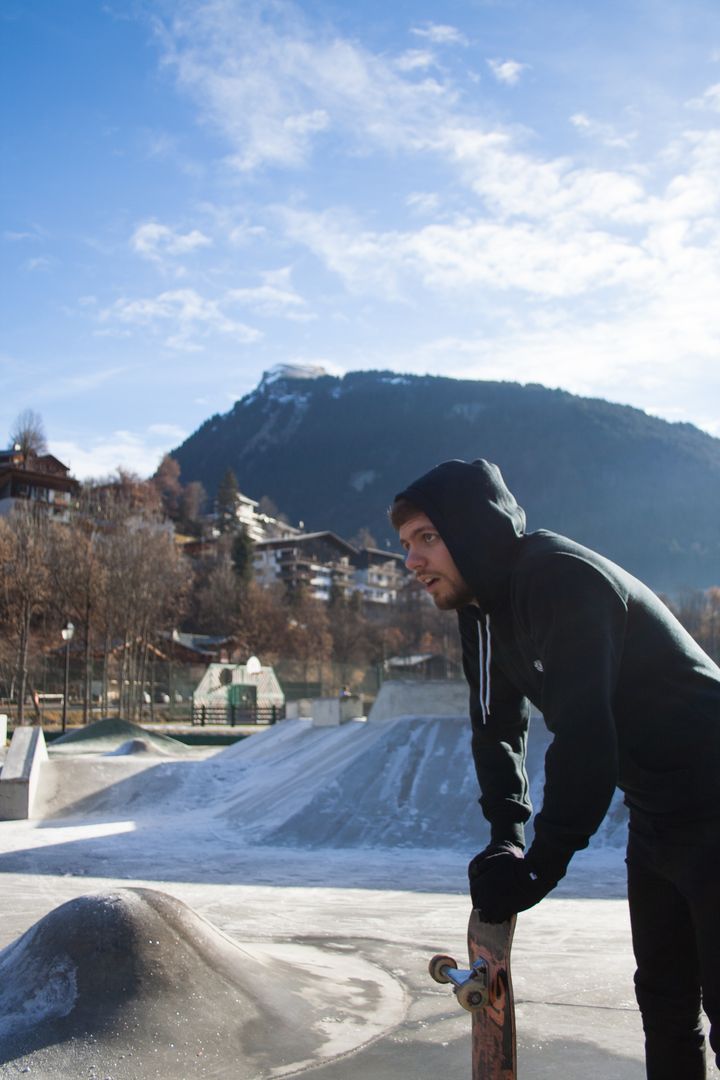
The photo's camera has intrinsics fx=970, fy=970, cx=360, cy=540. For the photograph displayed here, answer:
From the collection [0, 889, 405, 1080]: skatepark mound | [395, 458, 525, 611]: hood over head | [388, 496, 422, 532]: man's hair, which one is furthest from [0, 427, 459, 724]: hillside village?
[395, 458, 525, 611]: hood over head

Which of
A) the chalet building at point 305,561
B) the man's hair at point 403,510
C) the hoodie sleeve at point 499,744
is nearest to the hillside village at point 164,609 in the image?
the chalet building at point 305,561

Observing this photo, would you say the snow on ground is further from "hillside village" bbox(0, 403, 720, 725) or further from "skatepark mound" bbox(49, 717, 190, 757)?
"hillside village" bbox(0, 403, 720, 725)

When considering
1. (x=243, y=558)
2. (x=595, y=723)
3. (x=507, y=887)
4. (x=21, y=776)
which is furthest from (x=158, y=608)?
(x=595, y=723)

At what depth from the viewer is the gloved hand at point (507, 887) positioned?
220cm

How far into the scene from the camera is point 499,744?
286 centimetres

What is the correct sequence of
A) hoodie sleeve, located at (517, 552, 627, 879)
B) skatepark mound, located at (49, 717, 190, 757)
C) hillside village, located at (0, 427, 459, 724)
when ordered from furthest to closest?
hillside village, located at (0, 427, 459, 724) < skatepark mound, located at (49, 717, 190, 757) < hoodie sleeve, located at (517, 552, 627, 879)

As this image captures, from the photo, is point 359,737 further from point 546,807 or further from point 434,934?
point 546,807

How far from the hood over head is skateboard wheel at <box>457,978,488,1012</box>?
94cm

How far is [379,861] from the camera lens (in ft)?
36.0

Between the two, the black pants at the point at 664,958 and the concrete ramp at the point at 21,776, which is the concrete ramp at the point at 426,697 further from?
the black pants at the point at 664,958

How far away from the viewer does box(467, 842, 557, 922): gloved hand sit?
2199 mm

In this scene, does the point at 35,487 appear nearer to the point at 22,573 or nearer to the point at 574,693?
the point at 22,573

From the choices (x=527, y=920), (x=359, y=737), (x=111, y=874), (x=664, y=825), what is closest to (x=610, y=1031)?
(x=664, y=825)

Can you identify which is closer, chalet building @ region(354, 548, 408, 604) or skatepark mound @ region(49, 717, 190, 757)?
skatepark mound @ region(49, 717, 190, 757)
